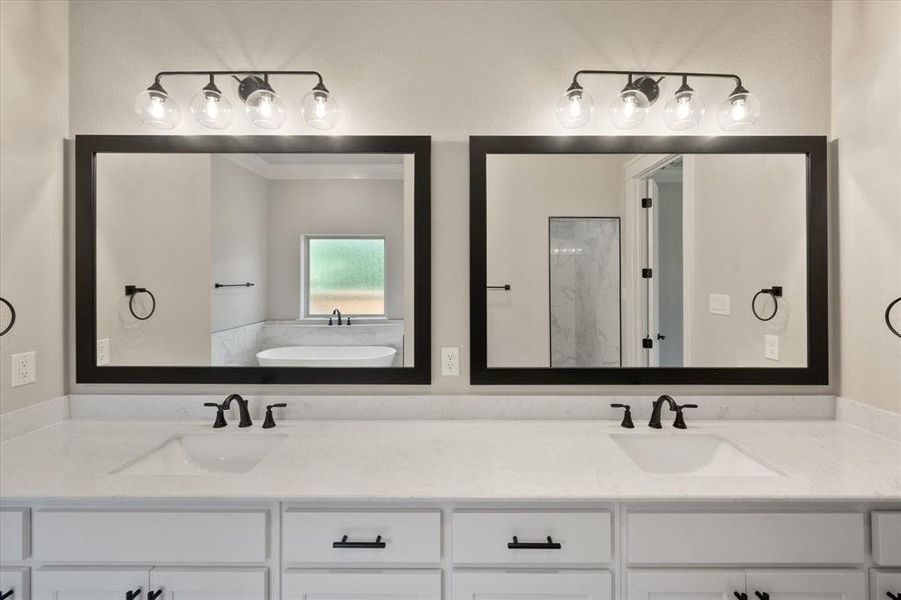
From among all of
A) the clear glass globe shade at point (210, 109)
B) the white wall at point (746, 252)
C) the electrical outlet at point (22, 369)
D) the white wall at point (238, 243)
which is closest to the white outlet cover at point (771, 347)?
the white wall at point (746, 252)

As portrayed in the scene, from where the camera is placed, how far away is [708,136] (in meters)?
1.73

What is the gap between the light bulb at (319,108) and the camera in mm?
1647

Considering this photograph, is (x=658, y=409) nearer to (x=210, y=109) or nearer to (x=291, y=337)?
(x=291, y=337)

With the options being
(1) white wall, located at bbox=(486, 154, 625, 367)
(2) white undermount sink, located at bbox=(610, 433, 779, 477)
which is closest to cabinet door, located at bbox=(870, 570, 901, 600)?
(2) white undermount sink, located at bbox=(610, 433, 779, 477)

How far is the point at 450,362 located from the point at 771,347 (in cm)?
127

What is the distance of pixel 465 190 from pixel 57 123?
1.59 metres

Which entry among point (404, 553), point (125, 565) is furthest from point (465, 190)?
point (125, 565)

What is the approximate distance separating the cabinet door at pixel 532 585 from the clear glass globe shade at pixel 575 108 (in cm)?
148

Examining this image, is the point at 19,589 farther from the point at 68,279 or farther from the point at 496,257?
the point at 496,257

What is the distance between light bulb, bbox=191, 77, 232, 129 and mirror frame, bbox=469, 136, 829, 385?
96 centimetres

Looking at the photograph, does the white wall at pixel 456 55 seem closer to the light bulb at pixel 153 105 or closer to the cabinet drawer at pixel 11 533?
the light bulb at pixel 153 105

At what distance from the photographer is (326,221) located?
5.85ft

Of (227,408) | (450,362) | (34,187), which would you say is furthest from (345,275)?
(34,187)

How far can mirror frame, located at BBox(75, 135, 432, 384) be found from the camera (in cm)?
173
